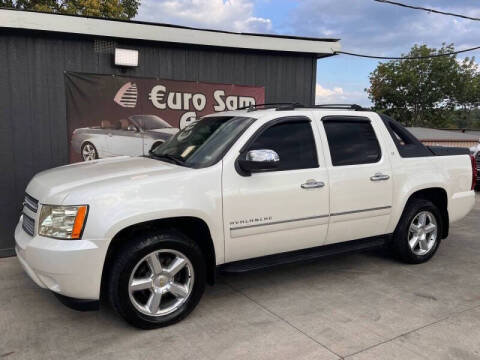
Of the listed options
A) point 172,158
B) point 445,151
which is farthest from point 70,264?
point 445,151

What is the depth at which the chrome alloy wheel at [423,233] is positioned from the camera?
5.15 metres

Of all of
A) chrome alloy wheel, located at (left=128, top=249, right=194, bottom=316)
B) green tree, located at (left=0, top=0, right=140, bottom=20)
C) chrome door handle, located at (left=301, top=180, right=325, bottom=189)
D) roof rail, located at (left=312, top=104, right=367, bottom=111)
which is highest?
green tree, located at (left=0, top=0, right=140, bottom=20)

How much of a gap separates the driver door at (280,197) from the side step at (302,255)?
2.8 inches

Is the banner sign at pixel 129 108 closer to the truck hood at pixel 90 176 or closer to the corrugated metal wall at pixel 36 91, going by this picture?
the corrugated metal wall at pixel 36 91

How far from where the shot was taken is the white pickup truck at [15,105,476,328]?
3.24 m

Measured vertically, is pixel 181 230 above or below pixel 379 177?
below

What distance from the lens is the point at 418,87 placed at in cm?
4303

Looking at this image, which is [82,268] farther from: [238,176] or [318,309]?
[318,309]

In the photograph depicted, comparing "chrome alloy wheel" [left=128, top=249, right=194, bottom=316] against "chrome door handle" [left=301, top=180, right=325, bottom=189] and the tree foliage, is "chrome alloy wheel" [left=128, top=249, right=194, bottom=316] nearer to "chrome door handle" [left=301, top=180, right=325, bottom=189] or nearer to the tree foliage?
"chrome door handle" [left=301, top=180, right=325, bottom=189]

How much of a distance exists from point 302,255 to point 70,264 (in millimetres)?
2228

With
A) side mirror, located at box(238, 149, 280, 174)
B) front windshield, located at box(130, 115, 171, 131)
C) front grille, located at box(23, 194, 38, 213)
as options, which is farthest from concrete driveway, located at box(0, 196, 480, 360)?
front windshield, located at box(130, 115, 171, 131)

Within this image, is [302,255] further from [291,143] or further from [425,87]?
[425,87]

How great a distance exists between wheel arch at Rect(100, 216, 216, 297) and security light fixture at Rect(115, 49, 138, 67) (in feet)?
11.4

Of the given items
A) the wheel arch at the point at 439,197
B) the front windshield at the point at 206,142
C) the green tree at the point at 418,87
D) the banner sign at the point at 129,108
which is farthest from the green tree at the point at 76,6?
the green tree at the point at 418,87
